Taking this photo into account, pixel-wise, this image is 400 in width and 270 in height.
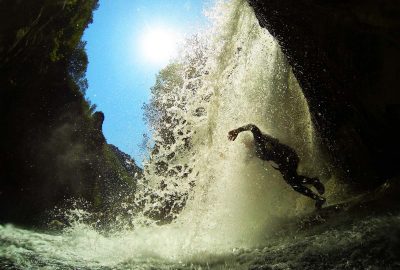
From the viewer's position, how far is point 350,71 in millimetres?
5348

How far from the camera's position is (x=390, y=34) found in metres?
4.35

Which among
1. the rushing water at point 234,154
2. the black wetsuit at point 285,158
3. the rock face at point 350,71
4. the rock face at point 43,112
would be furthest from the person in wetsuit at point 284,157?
the rock face at point 43,112

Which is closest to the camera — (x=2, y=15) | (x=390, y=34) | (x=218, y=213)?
(x=390, y=34)

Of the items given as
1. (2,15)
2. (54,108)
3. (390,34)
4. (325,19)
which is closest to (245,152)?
(325,19)

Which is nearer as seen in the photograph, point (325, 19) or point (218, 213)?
point (325, 19)

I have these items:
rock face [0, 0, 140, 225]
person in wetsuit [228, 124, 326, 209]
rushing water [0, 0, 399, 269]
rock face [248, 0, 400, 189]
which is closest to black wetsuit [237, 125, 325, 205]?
person in wetsuit [228, 124, 326, 209]

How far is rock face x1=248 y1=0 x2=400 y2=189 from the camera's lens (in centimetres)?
459

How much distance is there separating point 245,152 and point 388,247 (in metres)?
5.17

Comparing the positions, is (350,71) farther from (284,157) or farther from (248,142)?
(248,142)

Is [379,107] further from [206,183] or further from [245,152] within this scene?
[206,183]

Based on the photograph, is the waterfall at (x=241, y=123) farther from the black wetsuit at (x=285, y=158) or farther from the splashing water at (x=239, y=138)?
the black wetsuit at (x=285, y=158)

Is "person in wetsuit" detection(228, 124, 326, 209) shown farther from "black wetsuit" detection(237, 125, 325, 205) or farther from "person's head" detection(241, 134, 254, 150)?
"person's head" detection(241, 134, 254, 150)

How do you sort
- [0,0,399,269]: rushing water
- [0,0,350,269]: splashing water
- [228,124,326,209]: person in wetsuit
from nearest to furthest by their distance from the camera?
[0,0,399,269]: rushing water → [228,124,326,209]: person in wetsuit → [0,0,350,269]: splashing water

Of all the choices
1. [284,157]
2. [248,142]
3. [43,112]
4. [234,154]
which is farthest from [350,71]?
[43,112]
